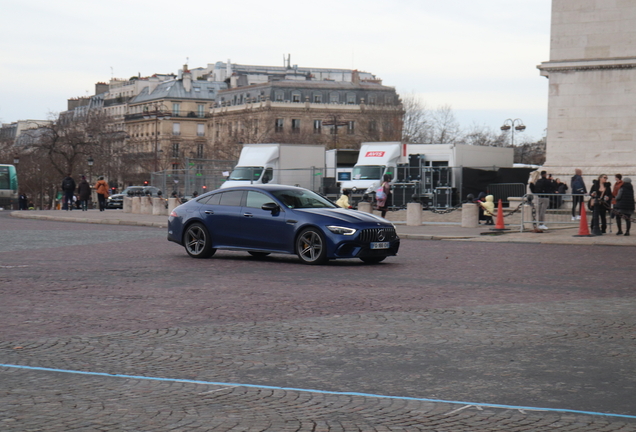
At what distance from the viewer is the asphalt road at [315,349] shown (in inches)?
223

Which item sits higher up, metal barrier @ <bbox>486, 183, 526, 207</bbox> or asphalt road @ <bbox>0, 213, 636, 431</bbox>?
metal barrier @ <bbox>486, 183, 526, 207</bbox>

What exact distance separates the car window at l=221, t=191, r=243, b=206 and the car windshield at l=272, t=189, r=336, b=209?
27.1 inches

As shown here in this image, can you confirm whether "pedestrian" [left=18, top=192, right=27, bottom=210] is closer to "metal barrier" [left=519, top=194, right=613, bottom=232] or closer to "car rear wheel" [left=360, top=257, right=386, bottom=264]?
"metal barrier" [left=519, top=194, right=613, bottom=232]

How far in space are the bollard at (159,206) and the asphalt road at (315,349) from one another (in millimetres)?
25507

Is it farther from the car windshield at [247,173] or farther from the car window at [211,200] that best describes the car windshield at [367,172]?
the car window at [211,200]

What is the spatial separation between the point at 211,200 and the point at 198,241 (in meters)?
0.77

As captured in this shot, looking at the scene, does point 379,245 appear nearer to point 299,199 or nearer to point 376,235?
point 376,235

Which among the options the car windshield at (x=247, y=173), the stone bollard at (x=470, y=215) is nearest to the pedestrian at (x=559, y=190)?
the stone bollard at (x=470, y=215)

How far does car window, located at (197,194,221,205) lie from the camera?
17.5 m

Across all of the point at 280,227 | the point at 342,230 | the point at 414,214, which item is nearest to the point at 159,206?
the point at 414,214

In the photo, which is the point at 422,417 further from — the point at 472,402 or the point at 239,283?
the point at 239,283

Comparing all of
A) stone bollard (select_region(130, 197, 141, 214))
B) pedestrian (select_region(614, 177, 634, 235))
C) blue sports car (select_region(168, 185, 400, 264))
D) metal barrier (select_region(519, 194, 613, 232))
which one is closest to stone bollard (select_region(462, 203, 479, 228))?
metal barrier (select_region(519, 194, 613, 232))

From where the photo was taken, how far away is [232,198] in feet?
56.9

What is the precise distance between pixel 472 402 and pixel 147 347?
302 cm
